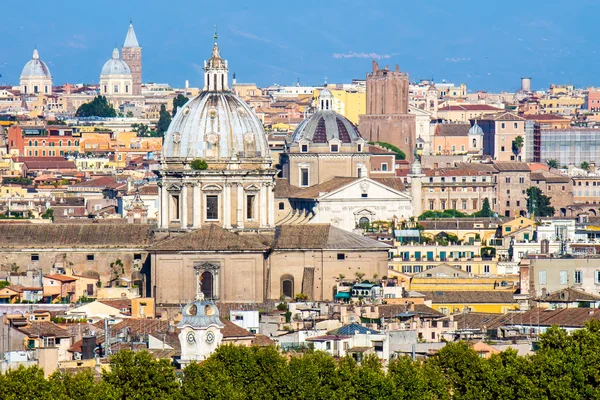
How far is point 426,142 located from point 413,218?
182 feet

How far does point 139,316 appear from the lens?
2862 inches

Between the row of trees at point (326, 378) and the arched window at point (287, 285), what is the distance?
30252 millimetres

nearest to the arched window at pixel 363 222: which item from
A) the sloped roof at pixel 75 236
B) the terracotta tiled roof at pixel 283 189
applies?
the terracotta tiled roof at pixel 283 189

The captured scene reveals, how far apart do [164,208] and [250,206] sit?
2569mm

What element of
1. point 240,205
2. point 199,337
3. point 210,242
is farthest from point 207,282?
point 199,337

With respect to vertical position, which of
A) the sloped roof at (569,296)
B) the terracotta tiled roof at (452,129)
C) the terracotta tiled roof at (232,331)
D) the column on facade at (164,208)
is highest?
the terracotta tiled roof at (452,129)

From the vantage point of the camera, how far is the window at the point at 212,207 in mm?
87625

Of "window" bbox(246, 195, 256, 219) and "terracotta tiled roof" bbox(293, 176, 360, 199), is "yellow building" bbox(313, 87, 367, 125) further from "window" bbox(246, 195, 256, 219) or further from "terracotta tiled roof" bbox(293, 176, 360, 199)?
"window" bbox(246, 195, 256, 219)

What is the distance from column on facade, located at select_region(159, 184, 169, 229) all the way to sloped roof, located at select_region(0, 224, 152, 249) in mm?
863

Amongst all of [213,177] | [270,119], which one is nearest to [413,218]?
[213,177]

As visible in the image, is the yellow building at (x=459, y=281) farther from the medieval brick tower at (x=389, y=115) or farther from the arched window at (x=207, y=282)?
the medieval brick tower at (x=389, y=115)

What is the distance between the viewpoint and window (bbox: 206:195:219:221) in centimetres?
8762

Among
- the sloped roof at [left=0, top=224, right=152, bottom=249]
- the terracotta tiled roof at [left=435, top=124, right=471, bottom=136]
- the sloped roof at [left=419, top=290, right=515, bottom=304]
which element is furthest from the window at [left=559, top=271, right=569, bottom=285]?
the terracotta tiled roof at [left=435, top=124, right=471, bottom=136]

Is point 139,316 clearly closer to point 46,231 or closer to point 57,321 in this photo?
point 57,321
